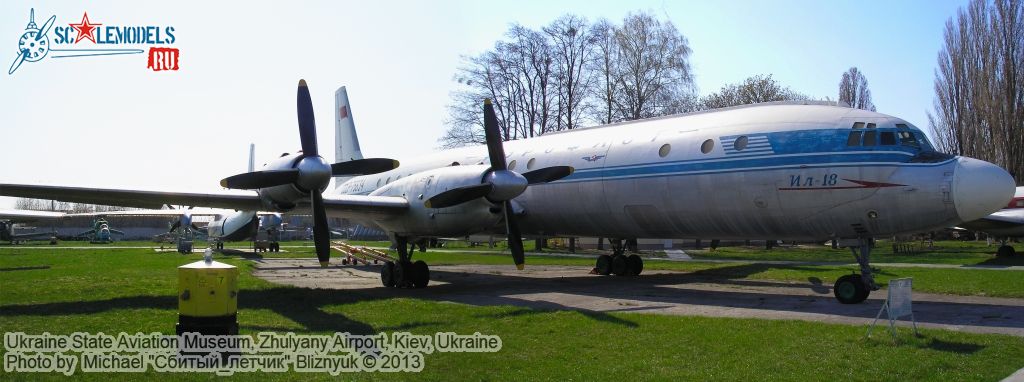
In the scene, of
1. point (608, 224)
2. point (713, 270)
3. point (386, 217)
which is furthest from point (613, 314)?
point (713, 270)

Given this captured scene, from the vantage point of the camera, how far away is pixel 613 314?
474 inches

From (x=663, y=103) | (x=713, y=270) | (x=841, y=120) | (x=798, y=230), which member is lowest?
(x=713, y=270)

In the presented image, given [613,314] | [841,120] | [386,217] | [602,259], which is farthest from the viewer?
[602,259]

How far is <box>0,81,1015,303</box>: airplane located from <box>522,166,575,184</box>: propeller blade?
0.03 m

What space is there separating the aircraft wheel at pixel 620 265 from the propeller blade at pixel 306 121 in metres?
10.5

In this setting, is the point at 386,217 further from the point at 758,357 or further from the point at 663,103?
the point at 663,103

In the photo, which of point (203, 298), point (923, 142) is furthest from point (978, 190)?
point (203, 298)

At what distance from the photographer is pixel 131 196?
1570cm

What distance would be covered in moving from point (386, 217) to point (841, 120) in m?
10.2

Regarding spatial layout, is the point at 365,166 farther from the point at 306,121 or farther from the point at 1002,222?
the point at 1002,222

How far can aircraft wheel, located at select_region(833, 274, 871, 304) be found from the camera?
13.7 meters

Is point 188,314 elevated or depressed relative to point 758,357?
elevated

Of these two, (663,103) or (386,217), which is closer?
(386,217)

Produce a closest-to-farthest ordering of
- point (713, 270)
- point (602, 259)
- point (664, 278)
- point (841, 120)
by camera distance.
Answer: point (841, 120) < point (664, 278) < point (602, 259) < point (713, 270)
